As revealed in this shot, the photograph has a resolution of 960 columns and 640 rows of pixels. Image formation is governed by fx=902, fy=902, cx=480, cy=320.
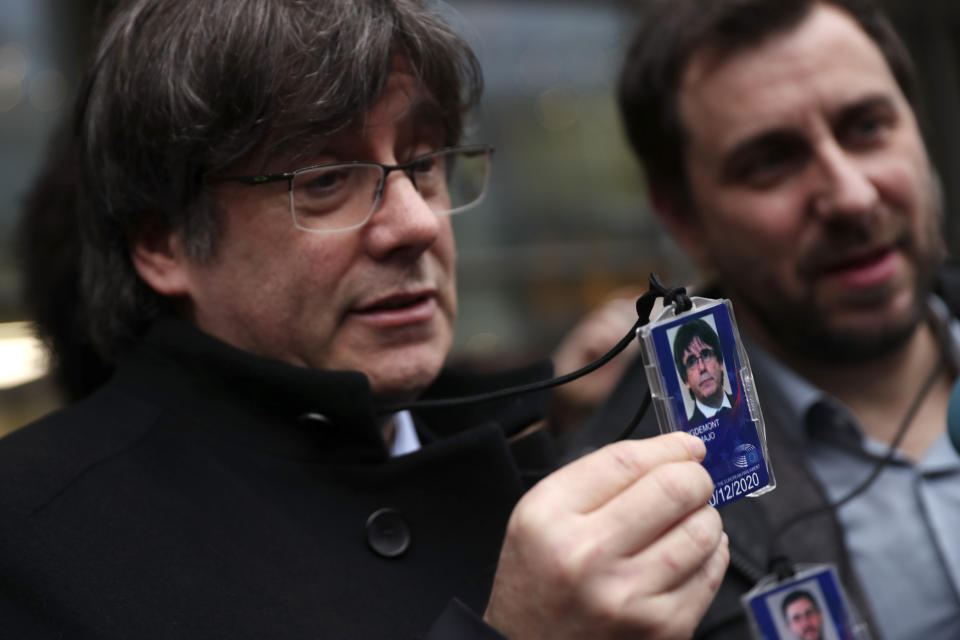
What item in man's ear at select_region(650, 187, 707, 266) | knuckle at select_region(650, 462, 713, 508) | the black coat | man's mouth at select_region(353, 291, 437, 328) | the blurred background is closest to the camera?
knuckle at select_region(650, 462, 713, 508)

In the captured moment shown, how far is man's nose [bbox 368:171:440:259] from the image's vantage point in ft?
4.71

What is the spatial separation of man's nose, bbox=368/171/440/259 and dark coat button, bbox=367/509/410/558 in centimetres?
41

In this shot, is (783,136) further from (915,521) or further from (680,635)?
(680,635)

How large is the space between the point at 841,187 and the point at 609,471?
1309 millimetres

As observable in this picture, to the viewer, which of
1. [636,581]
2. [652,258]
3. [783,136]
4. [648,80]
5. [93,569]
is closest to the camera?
[636,581]

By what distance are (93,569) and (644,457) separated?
77cm

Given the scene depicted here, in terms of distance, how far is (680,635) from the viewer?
101 cm

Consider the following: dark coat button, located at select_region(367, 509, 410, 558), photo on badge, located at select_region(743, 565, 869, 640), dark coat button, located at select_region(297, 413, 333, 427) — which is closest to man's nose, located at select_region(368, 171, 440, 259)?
dark coat button, located at select_region(297, 413, 333, 427)

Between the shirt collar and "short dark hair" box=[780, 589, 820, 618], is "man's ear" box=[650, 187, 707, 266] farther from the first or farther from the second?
the shirt collar

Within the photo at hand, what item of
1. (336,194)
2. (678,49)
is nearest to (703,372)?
(336,194)

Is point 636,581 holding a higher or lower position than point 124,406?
lower

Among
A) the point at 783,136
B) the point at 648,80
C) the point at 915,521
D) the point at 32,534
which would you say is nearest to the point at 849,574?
the point at 915,521

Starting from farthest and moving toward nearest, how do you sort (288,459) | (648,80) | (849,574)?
(648,80)
(849,574)
(288,459)

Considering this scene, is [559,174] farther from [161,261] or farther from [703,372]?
[703,372]
